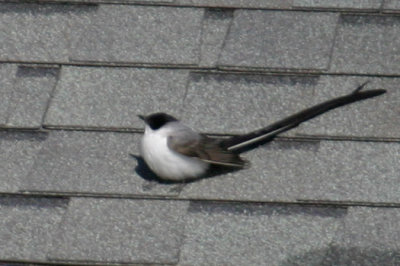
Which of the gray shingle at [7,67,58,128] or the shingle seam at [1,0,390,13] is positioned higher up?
the shingle seam at [1,0,390,13]

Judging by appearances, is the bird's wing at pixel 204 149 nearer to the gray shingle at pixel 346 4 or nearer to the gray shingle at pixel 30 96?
the gray shingle at pixel 30 96

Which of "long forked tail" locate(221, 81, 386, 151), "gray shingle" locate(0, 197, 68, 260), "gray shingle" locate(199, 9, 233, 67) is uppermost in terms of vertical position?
"gray shingle" locate(199, 9, 233, 67)

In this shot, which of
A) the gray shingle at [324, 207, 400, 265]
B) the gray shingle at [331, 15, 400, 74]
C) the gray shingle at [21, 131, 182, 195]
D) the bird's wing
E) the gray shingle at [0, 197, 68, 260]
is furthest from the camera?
the gray shingle at [331, 15, 400, 74]

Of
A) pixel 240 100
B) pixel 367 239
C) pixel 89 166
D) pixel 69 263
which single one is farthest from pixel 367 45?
pixel 69 263

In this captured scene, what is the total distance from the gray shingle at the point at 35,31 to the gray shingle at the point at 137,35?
5 centimetres

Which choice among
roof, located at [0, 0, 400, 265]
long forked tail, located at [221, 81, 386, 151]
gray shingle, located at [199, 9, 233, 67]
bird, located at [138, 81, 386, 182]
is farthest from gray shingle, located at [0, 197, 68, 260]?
gray shingle, located at [199, 9, 233, 67]

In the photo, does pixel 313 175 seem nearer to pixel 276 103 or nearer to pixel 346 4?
pixel 276 103

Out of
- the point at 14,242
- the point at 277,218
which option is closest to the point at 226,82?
the point at 277,218

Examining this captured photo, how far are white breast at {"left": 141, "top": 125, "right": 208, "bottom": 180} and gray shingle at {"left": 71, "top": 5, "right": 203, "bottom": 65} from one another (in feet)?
1.00

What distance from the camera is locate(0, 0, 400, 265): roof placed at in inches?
152

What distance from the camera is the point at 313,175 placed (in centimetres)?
401

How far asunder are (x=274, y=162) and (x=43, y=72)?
0.96m

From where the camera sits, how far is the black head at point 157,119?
416 cm

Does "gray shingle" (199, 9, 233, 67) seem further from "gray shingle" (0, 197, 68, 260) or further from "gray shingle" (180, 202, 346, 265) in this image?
"gray shingle" (0, 197, 68, 260)
